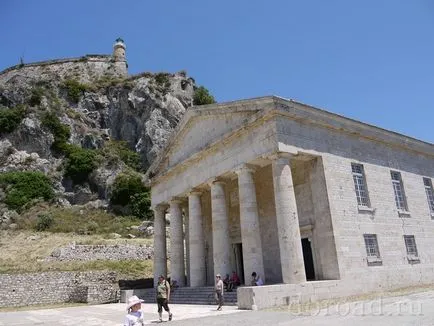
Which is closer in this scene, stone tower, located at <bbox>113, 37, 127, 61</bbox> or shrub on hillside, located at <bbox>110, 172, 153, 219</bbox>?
shrub on hillside, located at <bbox>110, 172, 153, 219</bbox>

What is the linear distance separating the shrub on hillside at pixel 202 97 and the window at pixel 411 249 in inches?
2235

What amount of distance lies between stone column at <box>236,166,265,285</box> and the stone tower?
75981mm

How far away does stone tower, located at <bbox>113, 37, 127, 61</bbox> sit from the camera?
8669 cm

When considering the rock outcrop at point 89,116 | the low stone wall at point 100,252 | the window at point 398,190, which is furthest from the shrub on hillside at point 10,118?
the window at point 398,190

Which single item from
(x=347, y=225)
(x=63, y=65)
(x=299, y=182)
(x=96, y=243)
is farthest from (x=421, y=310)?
(x=63, y=65)

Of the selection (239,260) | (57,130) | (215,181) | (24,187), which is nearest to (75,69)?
(57,130)

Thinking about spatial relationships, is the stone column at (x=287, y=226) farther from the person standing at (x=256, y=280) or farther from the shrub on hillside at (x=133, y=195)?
the shrub on hillside at (x=133, y=195)

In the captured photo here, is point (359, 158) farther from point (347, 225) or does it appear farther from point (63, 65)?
point (63, 65)

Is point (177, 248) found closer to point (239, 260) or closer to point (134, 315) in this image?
point (239, 260)

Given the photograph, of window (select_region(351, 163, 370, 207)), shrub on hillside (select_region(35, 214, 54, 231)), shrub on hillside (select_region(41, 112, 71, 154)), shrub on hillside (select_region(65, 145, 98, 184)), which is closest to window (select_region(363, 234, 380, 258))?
window (select_region(351, 163, 370, 207))

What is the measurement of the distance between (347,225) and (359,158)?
4.11 m

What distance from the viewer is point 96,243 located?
36.6 m

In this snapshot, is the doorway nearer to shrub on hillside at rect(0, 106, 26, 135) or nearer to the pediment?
the pediment

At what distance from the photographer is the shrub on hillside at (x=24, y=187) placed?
50938 mm
